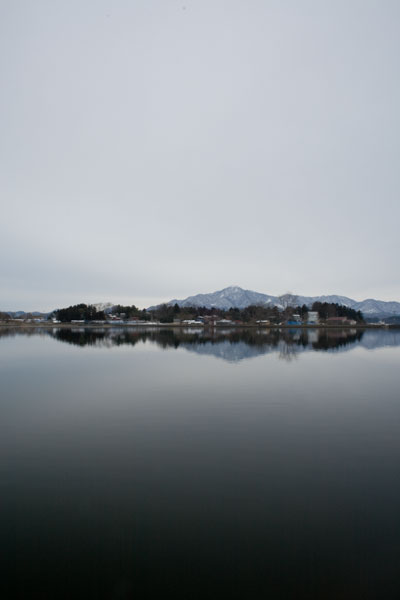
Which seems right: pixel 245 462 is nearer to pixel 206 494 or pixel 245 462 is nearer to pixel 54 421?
pixel 206 494

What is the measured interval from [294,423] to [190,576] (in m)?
7.67

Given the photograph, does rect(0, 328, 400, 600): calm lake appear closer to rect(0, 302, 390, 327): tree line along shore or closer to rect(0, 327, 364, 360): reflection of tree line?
rect(0, 327, 364, 360): reflection of tree line

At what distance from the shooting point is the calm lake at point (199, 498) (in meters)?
4.45

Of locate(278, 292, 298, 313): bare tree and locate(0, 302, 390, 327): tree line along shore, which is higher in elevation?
locate(278, 292, 298, 313): bare tree

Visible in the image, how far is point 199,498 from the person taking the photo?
6406mm

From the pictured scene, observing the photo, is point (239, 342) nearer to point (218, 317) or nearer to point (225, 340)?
point (225, 340)

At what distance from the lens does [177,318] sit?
153 metres

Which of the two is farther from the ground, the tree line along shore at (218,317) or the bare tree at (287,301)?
the bare tree at (287,301)

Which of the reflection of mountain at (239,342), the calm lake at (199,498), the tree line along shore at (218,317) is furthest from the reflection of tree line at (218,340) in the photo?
the tree line along shore at (218,317)

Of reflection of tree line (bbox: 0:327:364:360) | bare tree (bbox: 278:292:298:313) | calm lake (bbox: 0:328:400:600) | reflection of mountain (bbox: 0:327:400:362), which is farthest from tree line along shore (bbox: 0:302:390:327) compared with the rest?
calm lake (bbox: 0:328:400:600)

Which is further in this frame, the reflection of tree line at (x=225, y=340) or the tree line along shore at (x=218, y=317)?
the tree line along shore at (x=218, y=317)

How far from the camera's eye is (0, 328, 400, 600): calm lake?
445cm

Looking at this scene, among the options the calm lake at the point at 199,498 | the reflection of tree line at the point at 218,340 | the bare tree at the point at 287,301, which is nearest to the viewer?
the calm lake at the point at 199,498

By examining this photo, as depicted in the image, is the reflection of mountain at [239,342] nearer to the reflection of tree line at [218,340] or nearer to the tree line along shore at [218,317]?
the reflection of tree line at [218,340]
